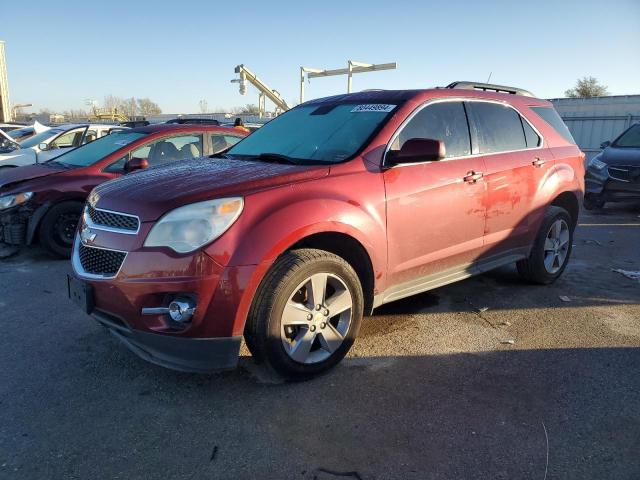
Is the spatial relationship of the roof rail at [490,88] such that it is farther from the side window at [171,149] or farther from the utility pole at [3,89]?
the utility pole at [3,89]

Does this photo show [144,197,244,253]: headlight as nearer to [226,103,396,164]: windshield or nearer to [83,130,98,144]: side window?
[226,103,396,164]: windshield

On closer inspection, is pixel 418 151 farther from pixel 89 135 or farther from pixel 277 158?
pixel 89 135

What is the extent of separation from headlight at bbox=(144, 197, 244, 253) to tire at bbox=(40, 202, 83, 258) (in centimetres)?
402

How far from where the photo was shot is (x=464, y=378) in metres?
3.20

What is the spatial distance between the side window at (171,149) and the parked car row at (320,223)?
2589 mm

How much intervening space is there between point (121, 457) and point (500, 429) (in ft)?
6.44

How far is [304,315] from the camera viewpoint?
9.97 ft

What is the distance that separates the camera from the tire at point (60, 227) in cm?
599

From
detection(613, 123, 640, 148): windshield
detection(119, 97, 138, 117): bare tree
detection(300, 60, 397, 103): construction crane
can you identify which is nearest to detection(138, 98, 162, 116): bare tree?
detection(119, 97, 138, 117): bare tree

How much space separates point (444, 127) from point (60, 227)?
4782 mm

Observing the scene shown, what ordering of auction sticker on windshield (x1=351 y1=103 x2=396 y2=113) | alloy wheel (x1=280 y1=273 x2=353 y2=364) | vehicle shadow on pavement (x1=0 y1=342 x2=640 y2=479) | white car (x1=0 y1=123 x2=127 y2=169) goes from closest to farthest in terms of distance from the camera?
1. vehicle shadow on pavement (x1=0 y1=342 x2=640 y2=479)
2. alloy wheel (x1=280 y1=273 x2=353 y2=364)
3. auction sticker on windshield (x1=351 y1=103 x2=396 y2=113)
4. white car (x1=0 y1=123 x2=127 y2=169)

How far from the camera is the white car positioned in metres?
9.64

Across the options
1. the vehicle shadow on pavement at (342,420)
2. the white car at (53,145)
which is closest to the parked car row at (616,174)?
the vehicle shadow on pavement at (342,420)

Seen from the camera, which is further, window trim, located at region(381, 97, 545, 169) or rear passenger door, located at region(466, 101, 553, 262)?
rear passenger door, located at region(466, 101, 553, 262)
